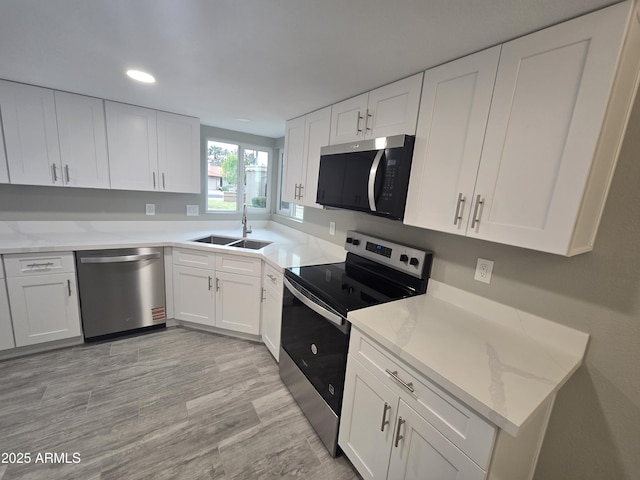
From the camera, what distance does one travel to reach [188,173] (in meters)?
2.87

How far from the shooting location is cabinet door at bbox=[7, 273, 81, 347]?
2059mm

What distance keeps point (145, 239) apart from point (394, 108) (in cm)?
243

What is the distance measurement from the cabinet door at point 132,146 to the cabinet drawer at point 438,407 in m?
2.65

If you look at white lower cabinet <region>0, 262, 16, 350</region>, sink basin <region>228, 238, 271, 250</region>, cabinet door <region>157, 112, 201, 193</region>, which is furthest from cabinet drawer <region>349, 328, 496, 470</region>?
white lower cabinet <region>0, 262, 16, 350</region>

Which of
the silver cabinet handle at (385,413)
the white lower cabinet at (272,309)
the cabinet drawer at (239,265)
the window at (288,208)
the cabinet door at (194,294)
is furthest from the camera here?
the window at (288,208)

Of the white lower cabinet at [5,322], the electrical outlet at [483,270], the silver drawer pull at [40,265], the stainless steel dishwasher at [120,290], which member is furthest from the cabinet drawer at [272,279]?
the white lower cabinet at [5,322]

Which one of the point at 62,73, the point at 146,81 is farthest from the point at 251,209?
the point at 62,73

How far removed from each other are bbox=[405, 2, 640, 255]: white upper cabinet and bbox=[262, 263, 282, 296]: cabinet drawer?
1.26m

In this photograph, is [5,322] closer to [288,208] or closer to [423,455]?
[288,208]

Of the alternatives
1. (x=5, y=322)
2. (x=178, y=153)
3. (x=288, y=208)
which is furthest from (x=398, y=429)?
(x=178, y=153)

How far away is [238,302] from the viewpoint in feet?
8.16

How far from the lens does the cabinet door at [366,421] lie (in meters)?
1.16

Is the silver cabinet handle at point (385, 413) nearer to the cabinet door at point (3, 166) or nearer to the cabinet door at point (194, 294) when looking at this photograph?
the cabinet door at point (194, 294)

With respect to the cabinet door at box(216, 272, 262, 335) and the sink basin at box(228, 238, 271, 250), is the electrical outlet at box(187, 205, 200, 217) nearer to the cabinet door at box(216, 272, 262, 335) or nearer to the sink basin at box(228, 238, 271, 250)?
the sink basin at box(228, 238, 271, 250)
